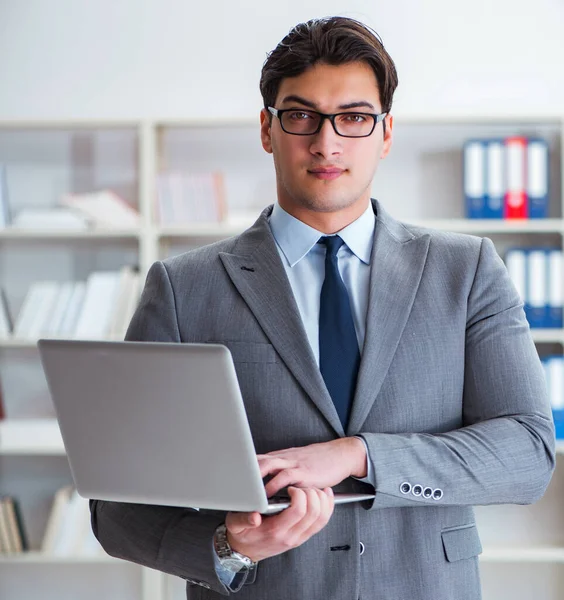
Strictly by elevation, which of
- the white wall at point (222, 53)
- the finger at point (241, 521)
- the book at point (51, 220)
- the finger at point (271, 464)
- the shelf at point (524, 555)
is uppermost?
the white wall at point (222, 53)

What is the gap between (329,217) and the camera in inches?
54.4

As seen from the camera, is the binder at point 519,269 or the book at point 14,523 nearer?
the binder at point 519,269

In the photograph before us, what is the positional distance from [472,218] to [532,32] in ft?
2.90

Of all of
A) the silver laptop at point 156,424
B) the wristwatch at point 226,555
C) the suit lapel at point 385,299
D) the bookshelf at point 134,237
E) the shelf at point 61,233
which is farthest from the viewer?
the bookshelf at point 134,237

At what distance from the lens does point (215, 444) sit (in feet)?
3.23

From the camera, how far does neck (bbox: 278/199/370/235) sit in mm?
1382

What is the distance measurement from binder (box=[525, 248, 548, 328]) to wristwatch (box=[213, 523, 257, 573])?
2338mm

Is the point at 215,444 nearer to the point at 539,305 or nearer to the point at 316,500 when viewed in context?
the point at 316,500

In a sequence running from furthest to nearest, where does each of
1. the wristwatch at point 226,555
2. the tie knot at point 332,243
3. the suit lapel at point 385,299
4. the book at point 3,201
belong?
1. the book at point 3,201
2. the tie knot at point 332,243
3. the suit lapel at point 385,299
4. the wristwatch at point 226,555

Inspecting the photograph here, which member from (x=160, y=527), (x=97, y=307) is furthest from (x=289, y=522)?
(x=97, y=307)

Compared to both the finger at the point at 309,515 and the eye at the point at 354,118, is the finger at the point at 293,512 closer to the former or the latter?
the finger at the point at 309,515

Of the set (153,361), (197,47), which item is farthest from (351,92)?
(197,47)

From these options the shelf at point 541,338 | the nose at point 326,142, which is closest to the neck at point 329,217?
the nose at point 326,142

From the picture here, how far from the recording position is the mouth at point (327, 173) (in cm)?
130
